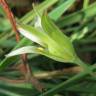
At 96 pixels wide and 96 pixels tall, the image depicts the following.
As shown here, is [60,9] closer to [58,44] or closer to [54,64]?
[58,44]

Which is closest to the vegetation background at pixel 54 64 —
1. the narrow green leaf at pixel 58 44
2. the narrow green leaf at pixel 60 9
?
the narrow green leaf at pixel 60 9

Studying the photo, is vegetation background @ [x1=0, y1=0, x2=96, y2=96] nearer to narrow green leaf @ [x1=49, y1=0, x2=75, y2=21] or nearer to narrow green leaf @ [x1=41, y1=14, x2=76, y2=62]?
narrow green leaf @ [x1=49, y1=0, x2=75, y2=21]

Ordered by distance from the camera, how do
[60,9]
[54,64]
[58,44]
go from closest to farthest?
[58,44] < [60,9] < [54,64]

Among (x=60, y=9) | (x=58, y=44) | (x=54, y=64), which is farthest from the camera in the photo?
(x=54, y=64)

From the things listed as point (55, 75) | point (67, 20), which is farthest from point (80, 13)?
point (55, 75)

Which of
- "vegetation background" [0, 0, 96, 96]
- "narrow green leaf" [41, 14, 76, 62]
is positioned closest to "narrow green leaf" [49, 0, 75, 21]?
"vegetation background" [0, 0, 96, 96]

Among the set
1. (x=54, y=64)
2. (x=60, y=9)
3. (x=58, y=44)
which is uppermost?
(x=54, y=64)

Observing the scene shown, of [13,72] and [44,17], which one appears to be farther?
[13,72]

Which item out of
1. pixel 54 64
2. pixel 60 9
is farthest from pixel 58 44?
pixel 54 64

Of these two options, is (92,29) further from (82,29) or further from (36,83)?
(36,83)

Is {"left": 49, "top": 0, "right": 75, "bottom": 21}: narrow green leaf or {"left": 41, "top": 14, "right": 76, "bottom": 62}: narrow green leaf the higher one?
{"left": 49, "top": 0, "right": 75, "bottom": 21}: narrow green leaf

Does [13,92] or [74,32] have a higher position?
[74,32]
